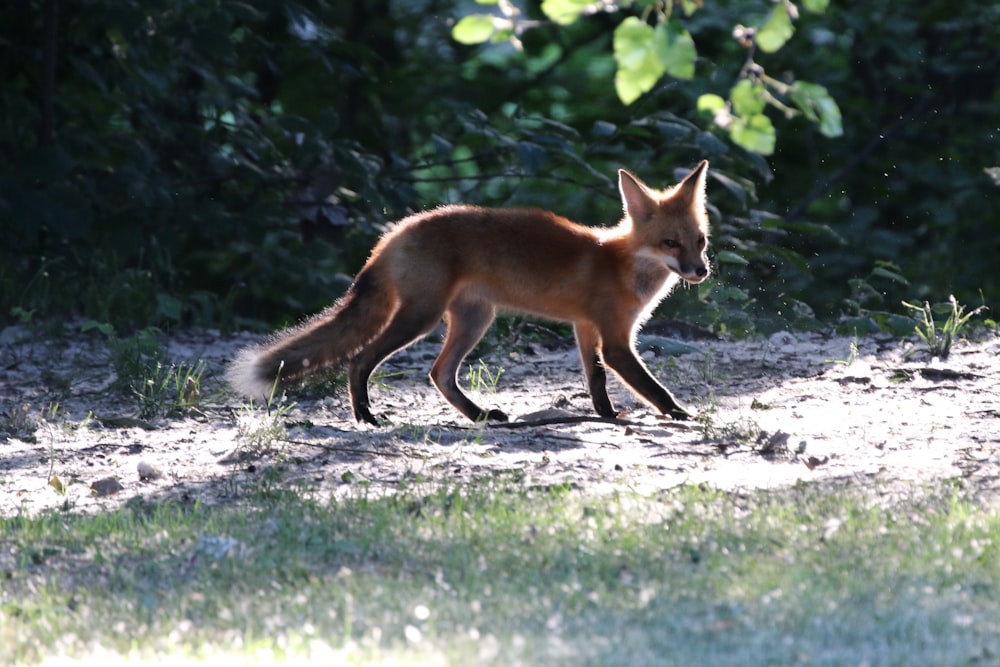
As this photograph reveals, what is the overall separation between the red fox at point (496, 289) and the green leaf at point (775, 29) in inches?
106

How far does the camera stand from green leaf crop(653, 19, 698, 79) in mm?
3148

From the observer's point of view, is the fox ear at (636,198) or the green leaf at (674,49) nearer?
the green leaf at (674,49)

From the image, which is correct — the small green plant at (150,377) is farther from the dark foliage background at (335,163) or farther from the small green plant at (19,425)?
the dark foliage background at (335,163)

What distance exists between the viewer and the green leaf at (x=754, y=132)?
3379 mm

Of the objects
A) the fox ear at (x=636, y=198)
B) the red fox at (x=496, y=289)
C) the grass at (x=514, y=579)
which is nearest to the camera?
the grass at (x=514, y=579)

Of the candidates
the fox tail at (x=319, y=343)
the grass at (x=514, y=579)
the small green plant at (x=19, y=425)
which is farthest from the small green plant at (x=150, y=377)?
the grass at (x=514, y=579)

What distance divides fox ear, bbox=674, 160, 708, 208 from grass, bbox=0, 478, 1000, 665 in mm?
2438

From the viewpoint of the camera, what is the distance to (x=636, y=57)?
316 centimetres

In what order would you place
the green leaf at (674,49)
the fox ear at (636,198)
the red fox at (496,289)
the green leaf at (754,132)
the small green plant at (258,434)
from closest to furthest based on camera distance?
1. the green leaf at (674,49)
2. the green leaf at (754,132)
3. the small green plant at (258,434)
4. the red fox at (496,289)
5. the fox ear at (636,198)

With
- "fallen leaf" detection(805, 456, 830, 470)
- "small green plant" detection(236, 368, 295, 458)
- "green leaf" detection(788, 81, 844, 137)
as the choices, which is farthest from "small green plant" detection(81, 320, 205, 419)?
"green leaf" detection(788, 81, 844, 137)

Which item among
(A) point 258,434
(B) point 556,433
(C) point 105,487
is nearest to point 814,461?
(B) point 556,433

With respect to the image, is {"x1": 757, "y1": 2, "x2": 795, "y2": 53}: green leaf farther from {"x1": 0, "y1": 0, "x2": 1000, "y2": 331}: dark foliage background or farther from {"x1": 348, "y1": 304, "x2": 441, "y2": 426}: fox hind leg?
{"x1": 0, "y1": 0, "x2": 1000, "y2": 331}: dark foliage background

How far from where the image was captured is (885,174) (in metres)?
12.6

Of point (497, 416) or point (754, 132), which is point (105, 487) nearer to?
point (497, 416)
